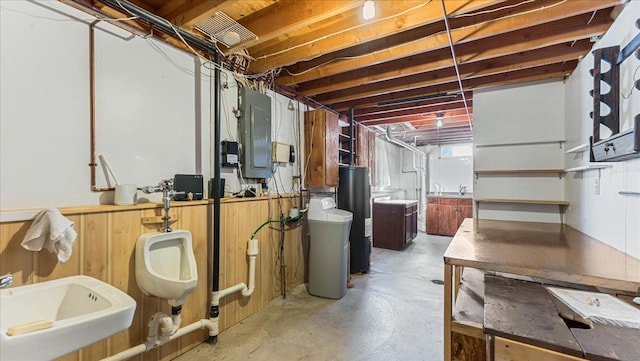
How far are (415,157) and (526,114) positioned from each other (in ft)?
14.9

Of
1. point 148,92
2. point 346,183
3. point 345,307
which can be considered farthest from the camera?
point 346,183

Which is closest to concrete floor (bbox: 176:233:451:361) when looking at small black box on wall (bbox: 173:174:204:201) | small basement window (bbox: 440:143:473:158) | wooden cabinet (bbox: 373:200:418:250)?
small black box on wall (bbox: 173:174:204:201)

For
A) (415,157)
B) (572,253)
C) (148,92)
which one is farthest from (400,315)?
(415,157)

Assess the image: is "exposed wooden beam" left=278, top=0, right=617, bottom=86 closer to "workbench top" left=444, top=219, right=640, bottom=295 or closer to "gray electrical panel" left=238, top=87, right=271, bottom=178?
"gray electrical panel" left=238, top=87, right=271, bottom=178

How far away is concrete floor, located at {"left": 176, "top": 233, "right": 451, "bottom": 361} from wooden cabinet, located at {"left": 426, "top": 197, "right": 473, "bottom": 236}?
10.8ft

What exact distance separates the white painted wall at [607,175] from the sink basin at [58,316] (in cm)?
289

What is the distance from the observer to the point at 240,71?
2.81 m

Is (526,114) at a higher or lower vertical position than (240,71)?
lower

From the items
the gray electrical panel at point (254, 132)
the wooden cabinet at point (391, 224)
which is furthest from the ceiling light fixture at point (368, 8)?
the wooden cabinet at point (391, 224)

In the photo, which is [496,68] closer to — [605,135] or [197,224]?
[605,135]

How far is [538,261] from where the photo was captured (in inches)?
64.6

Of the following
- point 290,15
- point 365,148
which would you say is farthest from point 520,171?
point 290,15

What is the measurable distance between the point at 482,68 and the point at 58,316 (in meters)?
3.91

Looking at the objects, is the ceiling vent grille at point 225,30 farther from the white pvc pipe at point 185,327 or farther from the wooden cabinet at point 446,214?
the wooden cabinet at point 446,214
